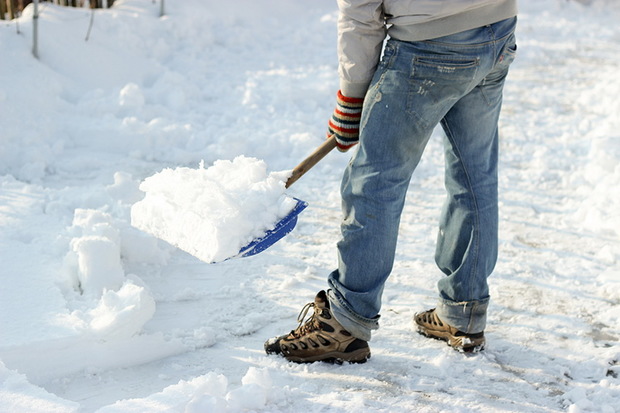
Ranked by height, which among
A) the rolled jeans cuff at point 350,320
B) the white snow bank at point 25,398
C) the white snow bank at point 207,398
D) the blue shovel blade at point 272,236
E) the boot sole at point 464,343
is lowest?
the white snow bank at point 25,398

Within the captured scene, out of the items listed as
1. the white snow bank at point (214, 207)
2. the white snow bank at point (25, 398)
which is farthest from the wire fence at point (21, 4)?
the white snow bank at point (25, 398)

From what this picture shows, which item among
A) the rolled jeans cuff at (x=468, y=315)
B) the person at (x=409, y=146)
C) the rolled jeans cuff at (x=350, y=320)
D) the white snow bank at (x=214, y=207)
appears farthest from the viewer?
the rolled jeans cuff at (x=468, y=315)

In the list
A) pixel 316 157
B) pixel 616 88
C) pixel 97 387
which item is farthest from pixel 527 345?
pixel 616 88

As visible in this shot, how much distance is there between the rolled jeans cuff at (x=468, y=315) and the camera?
8.62ft

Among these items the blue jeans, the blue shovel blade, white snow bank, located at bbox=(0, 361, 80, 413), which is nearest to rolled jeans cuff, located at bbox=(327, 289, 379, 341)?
the blue jeans

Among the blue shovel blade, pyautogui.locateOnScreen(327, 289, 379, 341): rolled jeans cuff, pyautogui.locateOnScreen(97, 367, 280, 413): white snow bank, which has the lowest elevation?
pyautogui.locateOnScreen(97, 367, 280, 413): white snow bank

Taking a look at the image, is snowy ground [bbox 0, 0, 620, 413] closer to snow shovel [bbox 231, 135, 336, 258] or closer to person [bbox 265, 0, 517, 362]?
person [bbox 265, 0, 517, 362]

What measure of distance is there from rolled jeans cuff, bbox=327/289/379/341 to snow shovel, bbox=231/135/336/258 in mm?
283

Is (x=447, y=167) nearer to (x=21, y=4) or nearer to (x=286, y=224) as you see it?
(x=286, y=224)

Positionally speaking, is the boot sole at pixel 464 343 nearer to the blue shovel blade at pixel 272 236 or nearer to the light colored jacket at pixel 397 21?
the blue shovel blade at pixel 272 236

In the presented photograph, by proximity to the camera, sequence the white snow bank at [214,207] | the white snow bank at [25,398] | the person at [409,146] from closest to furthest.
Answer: the white snow bank at [25,398] < the person at [409,146] < the white snow bank at [214,207]

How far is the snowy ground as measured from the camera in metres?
2.40

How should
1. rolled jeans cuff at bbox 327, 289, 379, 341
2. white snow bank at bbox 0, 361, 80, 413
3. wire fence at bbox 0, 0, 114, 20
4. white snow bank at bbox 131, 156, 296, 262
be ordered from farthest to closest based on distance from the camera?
wire fence at bbox 0, 0, 114, 20 < rolled jeans cuff at bbox 327, 289, 379, 341 < white snow bank at bbox 131, 156, 296, 262 < white snow bank at bbox 0, 361, 80, 413

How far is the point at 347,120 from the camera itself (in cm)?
240
